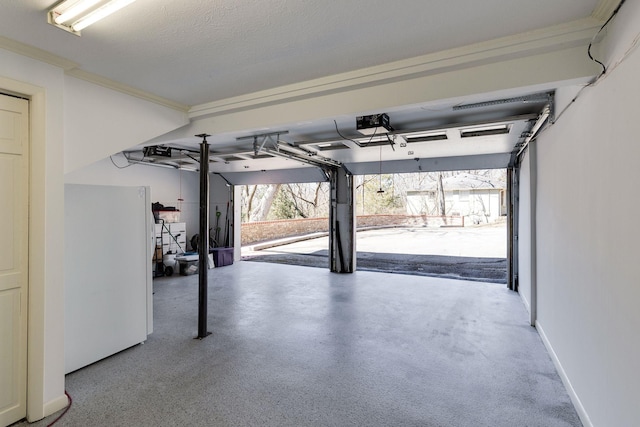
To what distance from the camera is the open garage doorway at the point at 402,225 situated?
28.3 feet

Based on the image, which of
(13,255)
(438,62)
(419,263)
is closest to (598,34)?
(438,62)

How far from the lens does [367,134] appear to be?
4012 mm

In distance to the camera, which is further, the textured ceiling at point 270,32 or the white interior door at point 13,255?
the white interior door at point 13,255

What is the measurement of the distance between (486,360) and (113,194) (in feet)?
13.1

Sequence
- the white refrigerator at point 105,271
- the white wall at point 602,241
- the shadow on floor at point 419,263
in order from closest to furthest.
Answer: the white wall at point 602,241, the white refrigerator at point 105,271, the shadow on floor at point 419,263

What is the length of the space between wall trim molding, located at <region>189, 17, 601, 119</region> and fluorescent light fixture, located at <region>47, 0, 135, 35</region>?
4.64 feet

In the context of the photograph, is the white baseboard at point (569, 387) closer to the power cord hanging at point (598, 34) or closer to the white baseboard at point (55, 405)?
the power cord hanging at point (598, 34)

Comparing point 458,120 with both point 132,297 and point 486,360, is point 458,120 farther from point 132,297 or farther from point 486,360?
point 132,297

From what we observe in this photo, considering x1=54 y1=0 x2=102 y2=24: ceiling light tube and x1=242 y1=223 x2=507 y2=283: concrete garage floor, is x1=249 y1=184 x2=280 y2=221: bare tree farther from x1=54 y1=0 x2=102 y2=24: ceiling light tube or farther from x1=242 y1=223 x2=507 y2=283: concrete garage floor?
x1=54 y1=0 x2=102 y2=24: ceiling light tube

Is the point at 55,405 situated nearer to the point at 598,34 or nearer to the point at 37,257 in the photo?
the point at 37,257

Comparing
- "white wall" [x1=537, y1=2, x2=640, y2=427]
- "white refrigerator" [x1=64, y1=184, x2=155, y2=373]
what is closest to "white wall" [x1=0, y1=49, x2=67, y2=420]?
"white refrigerator" [x1=64, y1=184, x2=155, y2=373]

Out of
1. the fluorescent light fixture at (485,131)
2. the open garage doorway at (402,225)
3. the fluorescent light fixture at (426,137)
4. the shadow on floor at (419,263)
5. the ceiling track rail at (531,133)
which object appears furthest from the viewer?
the open garage doorway at (402,225)

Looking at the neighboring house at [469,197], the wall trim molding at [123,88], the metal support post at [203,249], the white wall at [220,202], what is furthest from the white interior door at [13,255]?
the neighboring house at [469,197]

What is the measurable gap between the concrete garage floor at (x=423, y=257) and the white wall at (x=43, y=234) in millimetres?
6175
